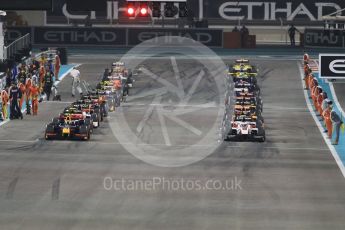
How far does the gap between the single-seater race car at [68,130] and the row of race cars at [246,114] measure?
4785 millimetres

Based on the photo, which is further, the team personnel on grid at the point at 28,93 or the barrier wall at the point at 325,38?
the barrier wall at the point at 325,38

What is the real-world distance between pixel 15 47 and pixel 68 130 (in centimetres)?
2596

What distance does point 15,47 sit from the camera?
61219 mm

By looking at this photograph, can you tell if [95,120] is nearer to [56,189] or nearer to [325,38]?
[56,189]

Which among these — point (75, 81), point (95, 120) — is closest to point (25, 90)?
point (95, 120)

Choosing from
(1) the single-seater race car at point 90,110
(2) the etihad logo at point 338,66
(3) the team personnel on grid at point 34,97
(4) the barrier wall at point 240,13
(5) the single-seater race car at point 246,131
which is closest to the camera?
(5) the single-seater race car at point 246,131

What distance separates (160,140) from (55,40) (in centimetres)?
3644

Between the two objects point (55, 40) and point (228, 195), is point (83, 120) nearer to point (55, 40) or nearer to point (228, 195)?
point (228, 195)

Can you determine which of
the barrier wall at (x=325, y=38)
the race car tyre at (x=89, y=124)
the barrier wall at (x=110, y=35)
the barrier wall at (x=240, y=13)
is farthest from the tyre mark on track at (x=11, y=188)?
the barrier wall at (x=240, y=13)

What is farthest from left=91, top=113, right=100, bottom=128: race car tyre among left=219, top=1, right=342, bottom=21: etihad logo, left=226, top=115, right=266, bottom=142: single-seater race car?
left=219, top=1, right=342, bottom=21: etihad logo

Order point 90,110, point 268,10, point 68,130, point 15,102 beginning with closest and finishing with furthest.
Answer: point 68,130 < point 90,110 < point 15,102 < point 268,10

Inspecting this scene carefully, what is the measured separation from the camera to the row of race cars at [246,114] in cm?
3681

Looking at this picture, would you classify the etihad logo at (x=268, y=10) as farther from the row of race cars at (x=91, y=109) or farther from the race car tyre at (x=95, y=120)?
the race car tyre at (x=95, y=120)

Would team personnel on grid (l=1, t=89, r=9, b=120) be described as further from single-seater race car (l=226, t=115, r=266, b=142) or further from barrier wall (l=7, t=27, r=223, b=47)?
barrier wall (l=7, t=27, r=223, b=47)
